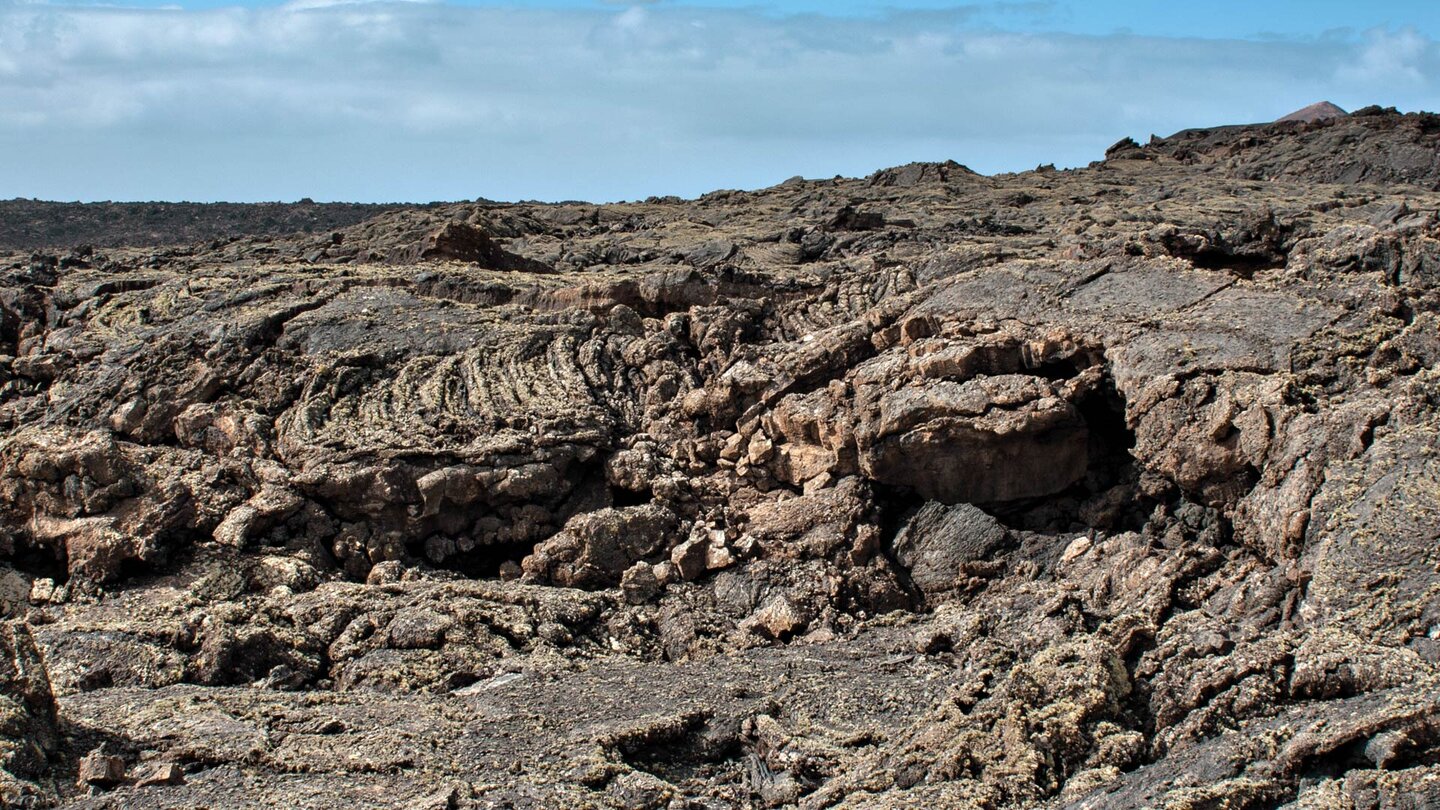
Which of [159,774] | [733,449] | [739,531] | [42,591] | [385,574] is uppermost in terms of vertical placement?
[733,449]

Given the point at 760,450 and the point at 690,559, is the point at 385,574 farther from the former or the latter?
the point at 760,450

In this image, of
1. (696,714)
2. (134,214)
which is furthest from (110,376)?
(134,214)

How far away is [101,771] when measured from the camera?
7.76 m

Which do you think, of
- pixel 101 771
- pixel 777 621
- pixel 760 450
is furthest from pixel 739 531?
pixel 101 771

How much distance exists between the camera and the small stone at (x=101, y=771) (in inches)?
305

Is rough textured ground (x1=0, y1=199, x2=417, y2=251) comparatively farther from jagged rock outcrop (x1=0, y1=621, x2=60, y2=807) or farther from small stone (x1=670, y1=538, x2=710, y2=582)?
jagged rock outcrop (x1=0, y1=621, x2=60, y2=807)

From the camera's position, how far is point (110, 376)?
1435 cm

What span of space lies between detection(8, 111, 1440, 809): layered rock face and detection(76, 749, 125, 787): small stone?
25 mm

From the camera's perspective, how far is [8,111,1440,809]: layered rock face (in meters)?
8.08

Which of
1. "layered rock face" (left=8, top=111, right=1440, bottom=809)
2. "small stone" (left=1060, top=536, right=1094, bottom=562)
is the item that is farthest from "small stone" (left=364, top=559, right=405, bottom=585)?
"small stone" (left=1060, top=536, right=1094, bottom=562)

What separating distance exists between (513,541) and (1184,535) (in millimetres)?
5856

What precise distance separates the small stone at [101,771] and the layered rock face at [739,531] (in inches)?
1.0

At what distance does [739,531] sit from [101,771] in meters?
5.95

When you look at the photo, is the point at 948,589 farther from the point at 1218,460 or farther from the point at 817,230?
the point at 817,230
